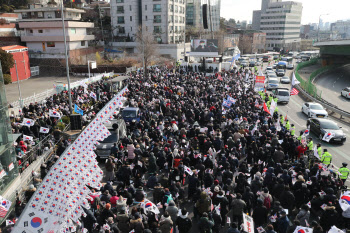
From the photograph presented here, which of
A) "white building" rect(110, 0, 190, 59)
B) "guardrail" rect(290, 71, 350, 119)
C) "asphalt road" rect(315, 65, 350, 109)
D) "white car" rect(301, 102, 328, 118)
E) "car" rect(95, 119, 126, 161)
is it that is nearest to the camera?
"car" rect(95, 119, 126, 161)

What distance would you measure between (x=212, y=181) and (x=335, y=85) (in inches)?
1591

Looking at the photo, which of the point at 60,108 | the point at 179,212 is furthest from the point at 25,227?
the point at 60,108

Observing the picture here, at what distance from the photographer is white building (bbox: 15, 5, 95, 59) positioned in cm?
4909

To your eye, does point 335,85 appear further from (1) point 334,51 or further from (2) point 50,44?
(2) point 50,44

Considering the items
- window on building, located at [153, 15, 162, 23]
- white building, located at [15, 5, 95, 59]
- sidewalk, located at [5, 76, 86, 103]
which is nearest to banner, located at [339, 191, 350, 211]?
Result: sidewalk, located at [5, 76, 86, 103]

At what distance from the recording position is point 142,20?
70.0 metres

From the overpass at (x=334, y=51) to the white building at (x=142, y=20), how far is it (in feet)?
101

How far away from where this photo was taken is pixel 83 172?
8.49m

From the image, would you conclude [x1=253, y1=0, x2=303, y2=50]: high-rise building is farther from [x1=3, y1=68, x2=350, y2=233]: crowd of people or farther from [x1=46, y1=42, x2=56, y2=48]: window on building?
[x1=3, y1=68, x2=350, y2=233]: crowd of people

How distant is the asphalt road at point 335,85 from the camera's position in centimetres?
3126

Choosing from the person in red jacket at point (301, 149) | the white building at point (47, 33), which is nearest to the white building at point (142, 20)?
the white building at point (47, 33)

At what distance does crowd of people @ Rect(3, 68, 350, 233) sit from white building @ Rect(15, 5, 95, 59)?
112 feet

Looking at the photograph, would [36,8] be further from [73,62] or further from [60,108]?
[60,108]

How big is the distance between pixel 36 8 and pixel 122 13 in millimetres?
22162
